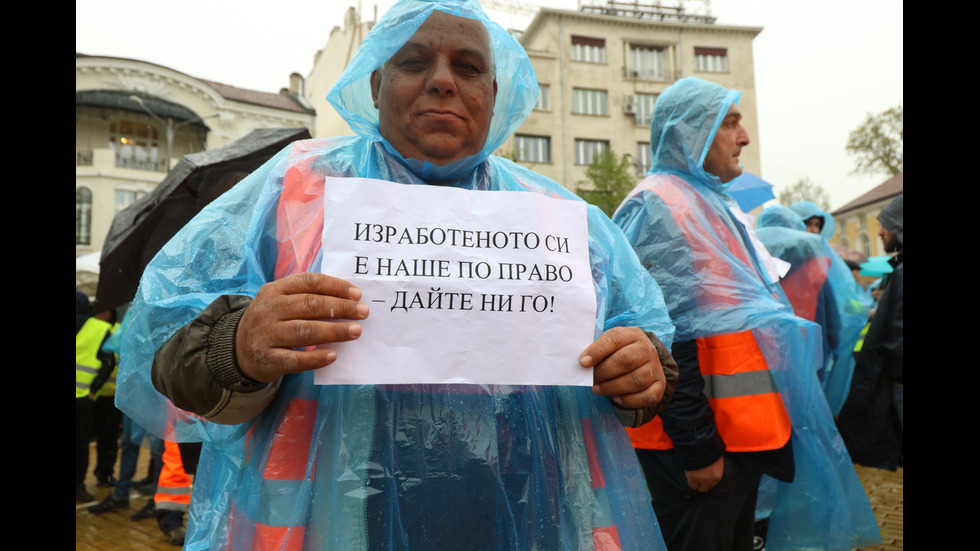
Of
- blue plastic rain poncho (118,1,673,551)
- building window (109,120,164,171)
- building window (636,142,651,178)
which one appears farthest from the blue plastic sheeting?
building window (109,120,164,171)

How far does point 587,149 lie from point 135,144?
21.9m

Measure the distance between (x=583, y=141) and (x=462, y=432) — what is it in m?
27.6

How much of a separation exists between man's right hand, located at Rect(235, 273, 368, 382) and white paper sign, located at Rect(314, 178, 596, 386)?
0.05 m

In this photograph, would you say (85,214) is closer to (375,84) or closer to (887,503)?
(887,503)

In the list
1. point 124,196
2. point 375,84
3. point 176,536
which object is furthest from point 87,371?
point 124,196

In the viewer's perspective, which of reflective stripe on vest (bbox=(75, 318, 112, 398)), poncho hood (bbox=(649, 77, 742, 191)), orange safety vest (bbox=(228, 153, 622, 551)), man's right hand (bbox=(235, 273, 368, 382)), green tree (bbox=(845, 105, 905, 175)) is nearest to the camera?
man's right hand (bbox=(235, 273, 368, 382))

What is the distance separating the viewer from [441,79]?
1.26m

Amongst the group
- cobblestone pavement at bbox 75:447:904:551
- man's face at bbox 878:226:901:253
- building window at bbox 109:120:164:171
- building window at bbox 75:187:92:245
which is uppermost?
building window at bbox 109:120:164:171

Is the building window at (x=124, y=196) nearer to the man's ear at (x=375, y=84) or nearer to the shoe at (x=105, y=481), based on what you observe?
the shoe at (x=105, y=481)

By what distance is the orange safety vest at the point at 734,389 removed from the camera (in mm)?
2041

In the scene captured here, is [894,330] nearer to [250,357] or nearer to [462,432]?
[462,432]

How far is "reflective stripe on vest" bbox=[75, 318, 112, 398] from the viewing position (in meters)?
5.45

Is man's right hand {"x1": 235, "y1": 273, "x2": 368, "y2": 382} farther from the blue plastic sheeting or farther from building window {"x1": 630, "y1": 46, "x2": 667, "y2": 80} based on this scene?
building window {"x1": 630, "y1": 46, "x2": 667, "y2": 80}

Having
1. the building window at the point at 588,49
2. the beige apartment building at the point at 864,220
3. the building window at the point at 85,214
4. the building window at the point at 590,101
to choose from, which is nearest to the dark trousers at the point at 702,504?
the building window at the point at 590,101
